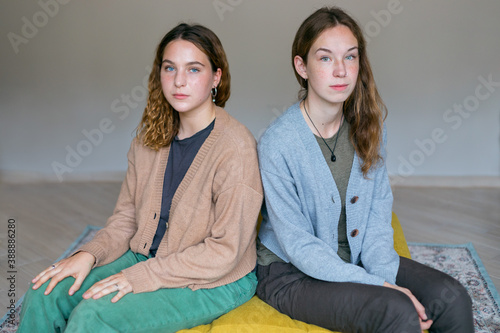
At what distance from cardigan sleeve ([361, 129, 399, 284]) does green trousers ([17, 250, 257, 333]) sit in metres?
0.43

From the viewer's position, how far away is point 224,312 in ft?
5.55

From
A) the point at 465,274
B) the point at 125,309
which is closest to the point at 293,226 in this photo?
the point at 125,309

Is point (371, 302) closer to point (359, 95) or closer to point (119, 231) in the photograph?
point (359, 95)

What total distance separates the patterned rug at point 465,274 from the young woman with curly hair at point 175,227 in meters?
0.78

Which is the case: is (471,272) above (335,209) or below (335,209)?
below

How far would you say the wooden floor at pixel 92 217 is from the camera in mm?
2996

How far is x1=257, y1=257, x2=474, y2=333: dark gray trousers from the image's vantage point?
4.87 ft

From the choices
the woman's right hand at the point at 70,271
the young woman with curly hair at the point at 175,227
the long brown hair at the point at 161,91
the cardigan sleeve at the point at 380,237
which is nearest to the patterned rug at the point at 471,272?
the cardigan sleeve at the point at 380,237

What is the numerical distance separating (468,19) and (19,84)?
3.56 m

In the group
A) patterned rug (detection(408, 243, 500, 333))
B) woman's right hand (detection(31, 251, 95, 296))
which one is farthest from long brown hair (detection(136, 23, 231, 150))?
patterned rug (detection(408, 243, 500, 333))

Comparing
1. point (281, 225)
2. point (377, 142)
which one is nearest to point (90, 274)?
point (281, 225)

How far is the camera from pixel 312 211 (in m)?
1.79

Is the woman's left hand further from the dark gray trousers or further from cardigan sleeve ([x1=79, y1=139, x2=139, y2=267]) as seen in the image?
the dark gray trousers

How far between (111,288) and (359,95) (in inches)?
41.1
